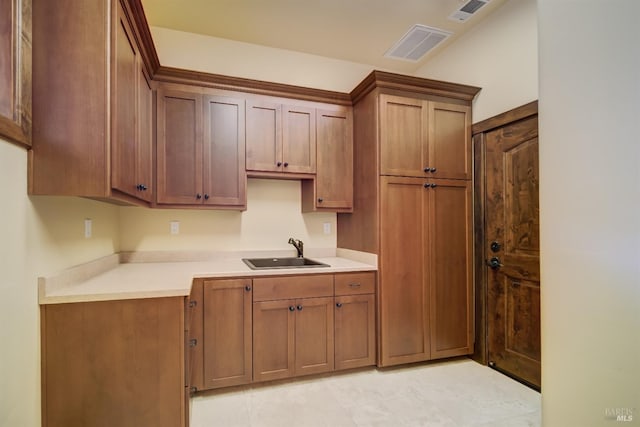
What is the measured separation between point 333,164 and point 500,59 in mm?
1613

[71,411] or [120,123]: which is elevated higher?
[120,123]

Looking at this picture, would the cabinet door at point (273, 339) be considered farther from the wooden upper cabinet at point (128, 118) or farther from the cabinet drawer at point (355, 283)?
the wooden upper cabinet at point (128, 118)

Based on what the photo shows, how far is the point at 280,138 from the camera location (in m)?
2.76

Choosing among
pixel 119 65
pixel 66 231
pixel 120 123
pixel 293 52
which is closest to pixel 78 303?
pixel 66 231

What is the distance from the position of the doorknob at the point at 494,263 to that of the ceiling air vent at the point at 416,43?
2050 millimetres

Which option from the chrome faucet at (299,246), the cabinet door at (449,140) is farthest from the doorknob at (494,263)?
the chrome faucet at (299,246)

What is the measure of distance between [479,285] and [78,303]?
2836 millimetres

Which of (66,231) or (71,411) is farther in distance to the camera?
(66,231)

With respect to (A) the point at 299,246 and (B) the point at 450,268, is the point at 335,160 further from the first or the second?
(B) the point at 450,268

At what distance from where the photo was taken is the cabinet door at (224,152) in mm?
2574

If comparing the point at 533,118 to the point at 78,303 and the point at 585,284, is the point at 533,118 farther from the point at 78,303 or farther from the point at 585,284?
the point at 78,303

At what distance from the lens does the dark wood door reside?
2297mm

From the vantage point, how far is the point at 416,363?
8.91 feet

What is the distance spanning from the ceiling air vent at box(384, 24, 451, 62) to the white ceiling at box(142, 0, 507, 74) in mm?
60
